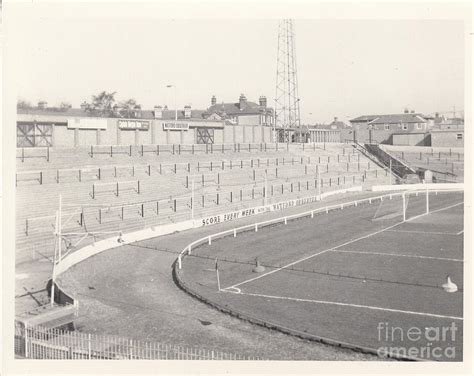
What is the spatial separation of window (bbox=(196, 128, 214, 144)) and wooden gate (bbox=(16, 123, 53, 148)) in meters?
22.3

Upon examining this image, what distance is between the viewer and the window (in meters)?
68.2

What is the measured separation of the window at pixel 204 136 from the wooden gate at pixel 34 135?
22.3 meters

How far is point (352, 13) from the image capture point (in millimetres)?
18156

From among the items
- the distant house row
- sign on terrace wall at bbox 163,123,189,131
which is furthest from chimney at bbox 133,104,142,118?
the distant house row

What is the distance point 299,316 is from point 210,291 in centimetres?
501

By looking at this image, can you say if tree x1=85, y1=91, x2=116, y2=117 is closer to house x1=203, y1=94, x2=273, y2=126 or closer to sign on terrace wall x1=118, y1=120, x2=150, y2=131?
house x1=203, y1=94, x2=273, y2=126

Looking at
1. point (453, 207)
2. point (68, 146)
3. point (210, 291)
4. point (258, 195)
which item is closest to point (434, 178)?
point (453, 207)

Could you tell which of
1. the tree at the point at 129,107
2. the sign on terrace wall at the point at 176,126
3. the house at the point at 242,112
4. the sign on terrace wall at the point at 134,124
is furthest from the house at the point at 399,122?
the sign on terrace wall at the point at 134,124

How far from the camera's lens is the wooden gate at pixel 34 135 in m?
46.1

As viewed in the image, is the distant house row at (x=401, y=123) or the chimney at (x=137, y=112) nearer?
the chimney at (x=137, y=112)

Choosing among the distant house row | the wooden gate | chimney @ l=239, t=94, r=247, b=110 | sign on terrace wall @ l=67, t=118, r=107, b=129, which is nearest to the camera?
the wooden gate

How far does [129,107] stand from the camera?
99875mm

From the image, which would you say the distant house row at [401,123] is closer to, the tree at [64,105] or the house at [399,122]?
the house at [399,122]

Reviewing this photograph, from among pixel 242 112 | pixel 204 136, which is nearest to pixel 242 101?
pixel 242 112
